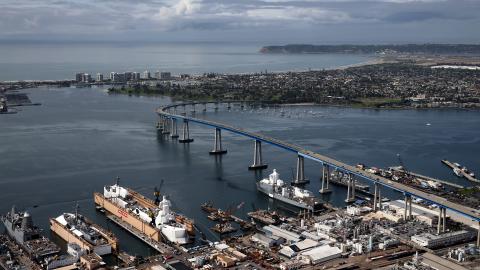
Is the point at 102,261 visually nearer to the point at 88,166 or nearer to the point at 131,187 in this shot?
the point at 131,187

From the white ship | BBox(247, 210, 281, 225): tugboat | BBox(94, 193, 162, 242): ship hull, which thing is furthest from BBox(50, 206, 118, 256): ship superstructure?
BBox(247, 210, 281, 225): tugboat

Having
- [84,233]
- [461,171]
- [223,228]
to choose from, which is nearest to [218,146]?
[461,171]

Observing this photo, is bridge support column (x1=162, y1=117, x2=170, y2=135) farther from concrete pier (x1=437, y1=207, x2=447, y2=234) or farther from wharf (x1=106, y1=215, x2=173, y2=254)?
concrete pier (x1=437, y1=207, x2=447, y2=234)

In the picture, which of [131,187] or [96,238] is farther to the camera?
[131,187]

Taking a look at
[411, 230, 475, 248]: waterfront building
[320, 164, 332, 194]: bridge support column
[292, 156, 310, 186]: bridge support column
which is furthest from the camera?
[292, 156, 310, 186]: bridge support column

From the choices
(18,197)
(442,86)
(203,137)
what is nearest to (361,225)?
(18,197)

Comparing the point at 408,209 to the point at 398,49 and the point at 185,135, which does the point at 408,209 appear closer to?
the point at 185,135
